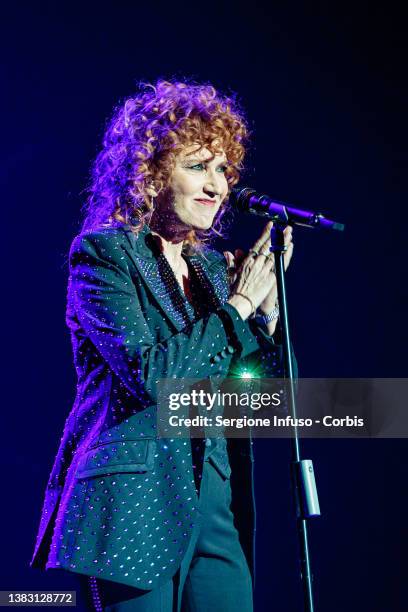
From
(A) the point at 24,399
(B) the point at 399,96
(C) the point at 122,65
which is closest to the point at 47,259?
(A) the point at 24,399

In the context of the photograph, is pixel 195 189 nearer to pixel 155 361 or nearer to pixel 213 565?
pixel 155 361

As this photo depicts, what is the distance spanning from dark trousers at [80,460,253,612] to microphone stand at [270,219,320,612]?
0.78ft

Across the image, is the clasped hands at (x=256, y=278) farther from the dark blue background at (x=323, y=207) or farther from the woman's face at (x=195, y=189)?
the dark blue background at (x=323, y=207)

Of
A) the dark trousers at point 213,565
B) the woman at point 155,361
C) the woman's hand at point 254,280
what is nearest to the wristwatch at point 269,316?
the woman at point 155,361

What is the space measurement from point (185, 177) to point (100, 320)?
1.50 feet

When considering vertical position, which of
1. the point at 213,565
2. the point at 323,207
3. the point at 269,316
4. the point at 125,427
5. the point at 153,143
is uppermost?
the point at 323,207

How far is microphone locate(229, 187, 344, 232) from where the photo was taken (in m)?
1.46

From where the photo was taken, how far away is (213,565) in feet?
5.31

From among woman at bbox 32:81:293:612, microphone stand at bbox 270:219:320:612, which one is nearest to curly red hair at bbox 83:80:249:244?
woman at bbox 32:81:293:612

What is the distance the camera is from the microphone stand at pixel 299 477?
1.37 meters

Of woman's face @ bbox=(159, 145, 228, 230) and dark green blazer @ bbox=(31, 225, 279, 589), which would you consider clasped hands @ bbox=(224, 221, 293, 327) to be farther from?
woman's face @ bbox=(159, 145, 228, 230)

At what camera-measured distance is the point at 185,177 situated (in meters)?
1.82

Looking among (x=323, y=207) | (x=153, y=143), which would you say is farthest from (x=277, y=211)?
(x=323, y=207)

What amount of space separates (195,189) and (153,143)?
0.17 meters
